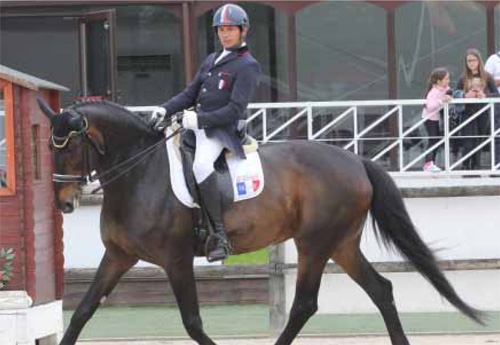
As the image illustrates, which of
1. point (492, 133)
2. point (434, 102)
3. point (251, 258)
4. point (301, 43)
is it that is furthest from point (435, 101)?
point (301, 43)

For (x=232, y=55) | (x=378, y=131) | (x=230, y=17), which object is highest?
(x=230, y=17)

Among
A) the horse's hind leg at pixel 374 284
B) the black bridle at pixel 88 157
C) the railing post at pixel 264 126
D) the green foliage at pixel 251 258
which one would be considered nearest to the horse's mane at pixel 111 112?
the black bridle at pixel 88 157

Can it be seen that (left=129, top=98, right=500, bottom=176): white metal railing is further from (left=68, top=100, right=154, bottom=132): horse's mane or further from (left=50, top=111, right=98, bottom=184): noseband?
(left=50, top=111, right=98, bottom=184): noseband

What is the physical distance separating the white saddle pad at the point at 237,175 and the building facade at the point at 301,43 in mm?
8340

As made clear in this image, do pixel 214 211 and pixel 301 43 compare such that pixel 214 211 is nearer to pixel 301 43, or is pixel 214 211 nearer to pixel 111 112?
pixel 111 112

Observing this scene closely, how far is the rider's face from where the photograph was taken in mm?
9062

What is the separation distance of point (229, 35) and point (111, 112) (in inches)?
36.9

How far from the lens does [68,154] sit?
8.77 meters

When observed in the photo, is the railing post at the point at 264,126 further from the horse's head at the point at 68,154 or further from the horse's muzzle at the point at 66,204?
the horse's muzzle at the point at 66,204

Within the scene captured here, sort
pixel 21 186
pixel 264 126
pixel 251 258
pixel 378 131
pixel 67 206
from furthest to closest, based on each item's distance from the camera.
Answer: pixel 378 131 → pixel 264 126 → pixel 251 258 → pixel 21 186 → pixel 67 206

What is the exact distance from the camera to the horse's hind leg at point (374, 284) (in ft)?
30.6

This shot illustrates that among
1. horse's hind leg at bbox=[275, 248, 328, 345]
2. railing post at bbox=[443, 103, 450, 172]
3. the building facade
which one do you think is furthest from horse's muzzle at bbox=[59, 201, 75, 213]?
the building facade

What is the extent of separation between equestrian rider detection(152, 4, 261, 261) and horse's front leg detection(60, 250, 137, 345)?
598 mm

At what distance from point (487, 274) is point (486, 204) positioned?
0.71m
